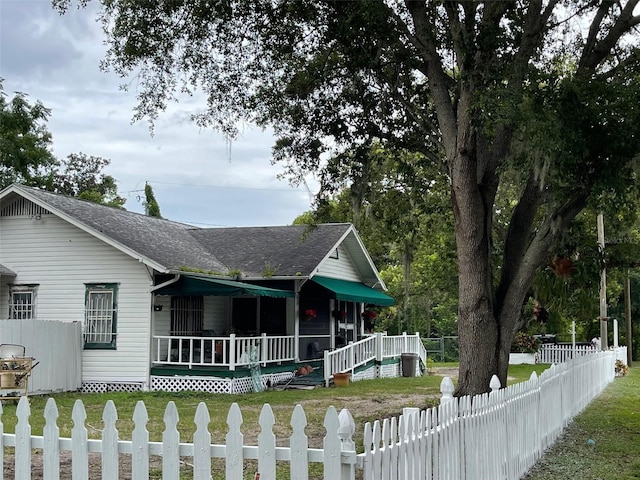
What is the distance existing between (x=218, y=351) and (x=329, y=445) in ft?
50.7

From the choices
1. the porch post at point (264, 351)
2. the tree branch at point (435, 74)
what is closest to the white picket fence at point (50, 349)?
the porch post at point (264, 351)

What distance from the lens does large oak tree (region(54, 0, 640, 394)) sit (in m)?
9.23

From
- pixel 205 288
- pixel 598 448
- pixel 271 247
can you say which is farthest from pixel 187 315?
pixel 598 448

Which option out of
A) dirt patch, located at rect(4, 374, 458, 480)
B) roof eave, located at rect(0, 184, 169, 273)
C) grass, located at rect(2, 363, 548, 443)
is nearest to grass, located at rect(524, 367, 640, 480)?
dirt patch, located at rect(4, 374, 458, 480)

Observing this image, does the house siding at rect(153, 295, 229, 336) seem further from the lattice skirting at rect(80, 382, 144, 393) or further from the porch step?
the porch step

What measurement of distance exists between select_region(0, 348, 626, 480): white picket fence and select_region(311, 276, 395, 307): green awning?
13708 millimetres

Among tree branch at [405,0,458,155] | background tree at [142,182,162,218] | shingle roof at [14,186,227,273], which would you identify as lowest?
shingle roof at [14,186,227,273]

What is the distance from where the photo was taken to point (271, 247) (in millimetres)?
23516

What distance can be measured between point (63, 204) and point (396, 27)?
11819mm

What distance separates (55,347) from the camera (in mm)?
18047

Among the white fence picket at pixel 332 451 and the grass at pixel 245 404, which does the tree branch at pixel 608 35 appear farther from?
the white fence picket at pixel 332 451

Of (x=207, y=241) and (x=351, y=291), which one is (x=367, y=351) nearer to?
(x=351, y=291)

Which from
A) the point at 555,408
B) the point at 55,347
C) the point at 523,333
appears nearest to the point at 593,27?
the point at 555,408

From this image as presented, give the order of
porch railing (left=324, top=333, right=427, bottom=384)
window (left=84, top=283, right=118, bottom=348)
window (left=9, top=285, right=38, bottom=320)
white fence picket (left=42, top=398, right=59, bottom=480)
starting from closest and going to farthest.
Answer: white fence picket (left=42, top=398, right=59, bottom=480) < window (left=84, top=283, right=118, bottom=348) < window (left=9, top=285, right=38, bottom=320) < porch railing (left=324, top=333, right=427, bottom=384)
